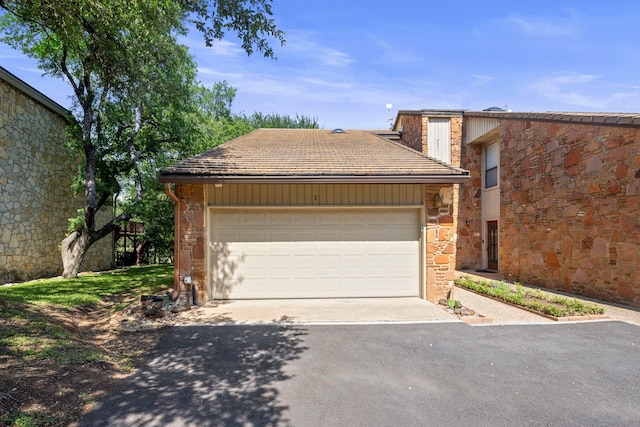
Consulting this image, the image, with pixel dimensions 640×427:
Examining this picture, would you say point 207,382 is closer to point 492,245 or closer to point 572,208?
point 572,208

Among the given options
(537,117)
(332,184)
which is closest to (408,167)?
(332,184)

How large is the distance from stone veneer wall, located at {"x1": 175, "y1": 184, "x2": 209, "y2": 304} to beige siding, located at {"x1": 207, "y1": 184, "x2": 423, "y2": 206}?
0.89m

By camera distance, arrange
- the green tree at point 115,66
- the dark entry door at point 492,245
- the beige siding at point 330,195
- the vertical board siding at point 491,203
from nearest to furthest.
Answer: the green tree at point 115,66 → the beige siding at point 330,195 → the vertical board siding at point 491,203 → the dark entry door at point 492,245

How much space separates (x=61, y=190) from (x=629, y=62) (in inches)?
747

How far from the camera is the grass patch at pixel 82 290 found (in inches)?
267

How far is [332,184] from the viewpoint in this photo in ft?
23.8

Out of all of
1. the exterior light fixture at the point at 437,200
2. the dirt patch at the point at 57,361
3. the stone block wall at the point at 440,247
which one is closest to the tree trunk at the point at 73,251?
the dirt patch at the point at 57,361

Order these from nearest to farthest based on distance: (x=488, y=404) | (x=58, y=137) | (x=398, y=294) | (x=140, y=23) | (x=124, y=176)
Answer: (x=488, y=404) < (x=140, y=23) < (x=398, y=294) < (x=58, y=137) < (x=124, y=176)

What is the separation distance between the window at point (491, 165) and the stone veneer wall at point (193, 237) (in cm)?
1042

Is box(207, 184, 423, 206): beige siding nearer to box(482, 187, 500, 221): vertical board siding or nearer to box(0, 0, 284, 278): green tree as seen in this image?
box(0, 0, 284, 278): green tree

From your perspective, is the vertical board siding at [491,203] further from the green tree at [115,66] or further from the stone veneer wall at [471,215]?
the green tree at [115,66]

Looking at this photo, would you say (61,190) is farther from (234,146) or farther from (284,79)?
(284,79)

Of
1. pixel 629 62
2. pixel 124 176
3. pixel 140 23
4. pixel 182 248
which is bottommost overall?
pixel 182 248

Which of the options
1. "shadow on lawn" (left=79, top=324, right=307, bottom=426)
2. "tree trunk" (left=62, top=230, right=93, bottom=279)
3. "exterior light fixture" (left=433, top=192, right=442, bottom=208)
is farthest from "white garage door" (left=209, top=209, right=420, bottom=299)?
"tree trunk" (left=62, top=230, right=93, bottom=279)
